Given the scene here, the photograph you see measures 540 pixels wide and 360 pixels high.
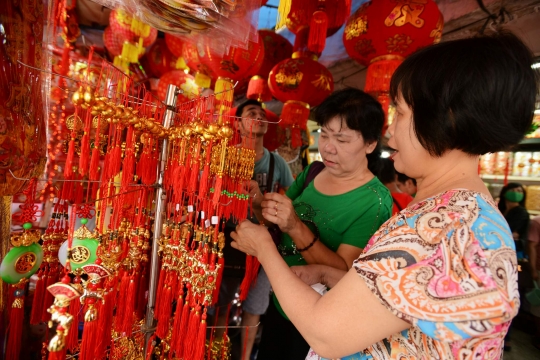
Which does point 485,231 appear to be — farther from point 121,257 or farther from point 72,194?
point 72,194

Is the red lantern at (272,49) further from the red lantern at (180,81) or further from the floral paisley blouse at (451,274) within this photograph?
the floral paisley blouse at (451,274)

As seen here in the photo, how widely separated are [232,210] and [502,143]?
2.38 feet

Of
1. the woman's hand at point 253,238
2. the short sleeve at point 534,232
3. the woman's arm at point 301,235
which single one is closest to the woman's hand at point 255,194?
the woman's arm at point 301,235

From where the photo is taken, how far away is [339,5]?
2365mm

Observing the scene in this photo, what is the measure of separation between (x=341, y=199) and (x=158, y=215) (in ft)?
2.47

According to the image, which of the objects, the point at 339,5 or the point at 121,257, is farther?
the point at 339,5

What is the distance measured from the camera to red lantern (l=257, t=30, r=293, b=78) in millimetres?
2795

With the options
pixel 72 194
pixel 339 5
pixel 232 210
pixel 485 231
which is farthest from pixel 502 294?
pixel 339 5

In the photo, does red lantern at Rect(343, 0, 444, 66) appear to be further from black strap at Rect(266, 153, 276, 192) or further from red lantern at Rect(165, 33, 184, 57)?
red lantern at Rect(165, 33, 184, 57)

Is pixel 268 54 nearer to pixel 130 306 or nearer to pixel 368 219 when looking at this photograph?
pixel 368 219

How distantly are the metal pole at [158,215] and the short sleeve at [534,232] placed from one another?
323cm

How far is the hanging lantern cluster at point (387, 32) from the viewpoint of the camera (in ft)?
5.79

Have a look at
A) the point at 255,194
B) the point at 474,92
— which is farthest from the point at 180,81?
the point at 474,92

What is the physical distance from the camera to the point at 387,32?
1843mm
